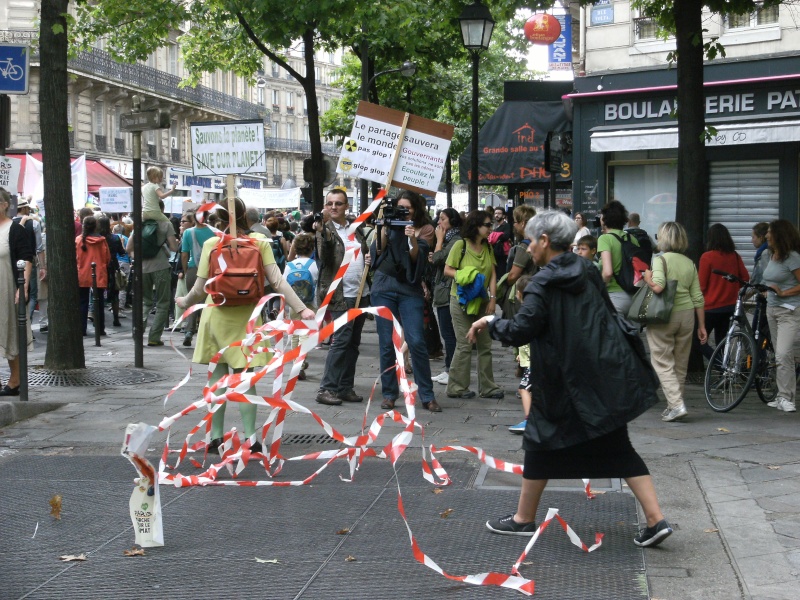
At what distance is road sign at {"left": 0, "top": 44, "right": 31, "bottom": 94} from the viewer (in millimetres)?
9445

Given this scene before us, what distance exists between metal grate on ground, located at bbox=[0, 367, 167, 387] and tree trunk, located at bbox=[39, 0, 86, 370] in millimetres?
167

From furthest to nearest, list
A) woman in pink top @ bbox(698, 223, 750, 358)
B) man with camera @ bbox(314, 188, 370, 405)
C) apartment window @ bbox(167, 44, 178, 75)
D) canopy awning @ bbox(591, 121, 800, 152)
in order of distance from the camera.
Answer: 1. apartment window @ bbox(167, 44, 178, 75)
2. canopy awning @ bbox(591, 121, 800, 152)
3. woman in pink top @ bbox(698, 223, 750, 358)
4. man with camera @ bbox(314, 188, 370, 405)

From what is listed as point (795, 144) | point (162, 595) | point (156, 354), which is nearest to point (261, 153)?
point (156, 354)

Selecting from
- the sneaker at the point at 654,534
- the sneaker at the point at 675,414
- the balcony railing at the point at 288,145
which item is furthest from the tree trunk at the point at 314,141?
the balcony railing at the point at 288,145

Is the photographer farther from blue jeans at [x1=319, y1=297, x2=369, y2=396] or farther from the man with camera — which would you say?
blue jeans at [x1=319, y1=297, x2=369, y2=396]

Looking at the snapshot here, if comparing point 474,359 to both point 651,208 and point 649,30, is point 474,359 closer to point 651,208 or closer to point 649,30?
point 651,208

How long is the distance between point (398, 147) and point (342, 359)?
1.94 meters

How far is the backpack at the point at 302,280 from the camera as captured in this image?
36.9ft

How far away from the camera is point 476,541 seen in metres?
5.54

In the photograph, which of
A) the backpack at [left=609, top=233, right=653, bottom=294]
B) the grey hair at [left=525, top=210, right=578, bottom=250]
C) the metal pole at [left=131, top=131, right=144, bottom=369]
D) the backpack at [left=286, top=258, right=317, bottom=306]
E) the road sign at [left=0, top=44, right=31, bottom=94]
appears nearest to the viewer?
the grey hair at [left=525, top=210, right=578, bottom=250]

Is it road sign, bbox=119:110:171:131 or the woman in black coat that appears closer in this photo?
the woman in black coat

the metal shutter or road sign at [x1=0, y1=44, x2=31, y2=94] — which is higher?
road sign at [x1=0, y1=44, x2=31, y2=94]

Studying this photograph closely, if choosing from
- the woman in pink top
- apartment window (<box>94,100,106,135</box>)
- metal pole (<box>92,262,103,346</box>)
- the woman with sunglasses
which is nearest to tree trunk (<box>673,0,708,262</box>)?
the woman in pink top

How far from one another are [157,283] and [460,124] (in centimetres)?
2768
